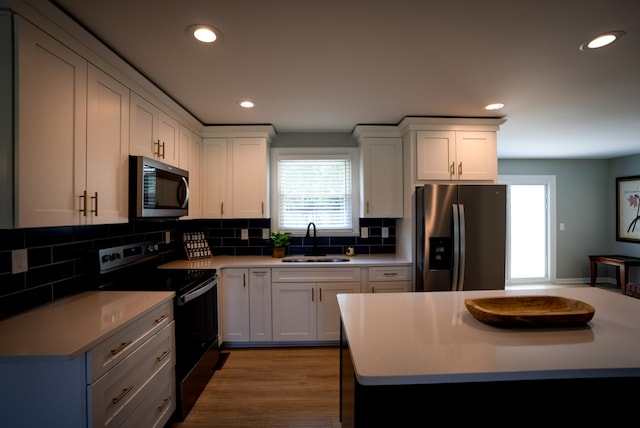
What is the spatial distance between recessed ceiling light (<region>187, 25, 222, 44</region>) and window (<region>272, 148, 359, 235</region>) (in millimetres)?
1887

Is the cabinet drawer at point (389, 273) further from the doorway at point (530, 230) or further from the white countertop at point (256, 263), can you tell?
the doorway at point (530, 230)

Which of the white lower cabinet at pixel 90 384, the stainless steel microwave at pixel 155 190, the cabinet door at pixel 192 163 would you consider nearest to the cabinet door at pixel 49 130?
the stainless steel microwave at pixel 155 190

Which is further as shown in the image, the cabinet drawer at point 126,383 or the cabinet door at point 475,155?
the cabinet door at point 475,155

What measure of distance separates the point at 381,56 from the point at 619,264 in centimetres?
530

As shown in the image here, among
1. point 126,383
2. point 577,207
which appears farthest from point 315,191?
point 577,207

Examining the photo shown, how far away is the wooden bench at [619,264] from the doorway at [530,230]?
53 cm

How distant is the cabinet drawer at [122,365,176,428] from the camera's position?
1.47 metres

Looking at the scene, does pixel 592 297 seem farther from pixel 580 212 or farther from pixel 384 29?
pixel 580 212

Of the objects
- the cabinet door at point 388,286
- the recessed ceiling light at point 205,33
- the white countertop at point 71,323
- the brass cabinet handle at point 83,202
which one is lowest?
the cabinet door at point 388,286

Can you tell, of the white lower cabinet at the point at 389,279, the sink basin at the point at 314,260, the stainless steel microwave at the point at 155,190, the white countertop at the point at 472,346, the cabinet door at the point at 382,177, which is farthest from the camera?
the cabinet door at the point at 382,177

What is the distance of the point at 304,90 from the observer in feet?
7.36

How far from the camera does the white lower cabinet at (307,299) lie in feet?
9.29

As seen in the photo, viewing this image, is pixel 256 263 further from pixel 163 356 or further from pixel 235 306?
pixel 163 356

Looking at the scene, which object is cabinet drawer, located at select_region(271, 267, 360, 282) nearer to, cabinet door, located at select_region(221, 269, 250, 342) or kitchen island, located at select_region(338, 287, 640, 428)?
cabinet door, located at select_region(221, 269, 250, 342)
